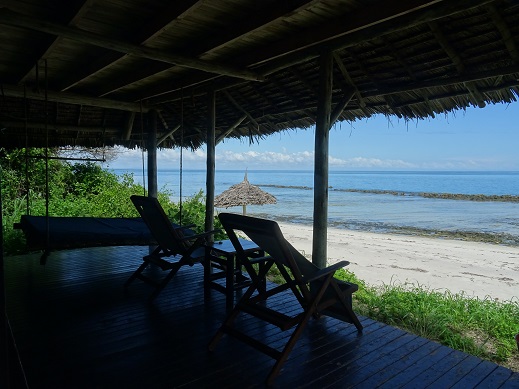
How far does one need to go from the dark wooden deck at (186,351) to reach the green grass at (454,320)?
979mm

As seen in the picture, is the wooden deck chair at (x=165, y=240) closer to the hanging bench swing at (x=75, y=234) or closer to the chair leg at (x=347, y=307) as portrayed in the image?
the hanging bench swing at (x=75, y=234)

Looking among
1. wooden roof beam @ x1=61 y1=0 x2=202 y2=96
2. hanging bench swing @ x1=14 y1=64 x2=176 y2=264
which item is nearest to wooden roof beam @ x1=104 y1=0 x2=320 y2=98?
wooden roof beam @ x1=61 y1=0 x2=202 y2=96

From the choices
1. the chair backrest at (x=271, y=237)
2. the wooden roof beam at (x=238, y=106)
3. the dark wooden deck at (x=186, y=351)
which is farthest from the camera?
the wooden roof beam at (x=238, y=106)

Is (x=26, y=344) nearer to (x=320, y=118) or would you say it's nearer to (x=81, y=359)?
(x=81, y=359)

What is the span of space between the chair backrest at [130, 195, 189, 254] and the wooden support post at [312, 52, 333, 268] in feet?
4.14

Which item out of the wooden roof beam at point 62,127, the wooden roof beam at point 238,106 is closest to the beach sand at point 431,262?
the wooden roof beam at point 238,106

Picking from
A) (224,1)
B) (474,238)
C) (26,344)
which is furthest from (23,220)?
(474,238)

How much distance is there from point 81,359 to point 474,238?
1430 cm

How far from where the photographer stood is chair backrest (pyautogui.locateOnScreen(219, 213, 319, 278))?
2.09 meters

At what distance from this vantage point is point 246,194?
36.5 feet

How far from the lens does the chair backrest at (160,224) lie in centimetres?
311

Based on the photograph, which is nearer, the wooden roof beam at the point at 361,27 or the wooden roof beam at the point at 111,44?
the wooden roof beam at the point at 361,27

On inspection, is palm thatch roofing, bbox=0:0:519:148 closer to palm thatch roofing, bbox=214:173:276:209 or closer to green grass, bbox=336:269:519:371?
green grass, bbox=336:269:519:371

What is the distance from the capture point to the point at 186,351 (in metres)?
2.28
